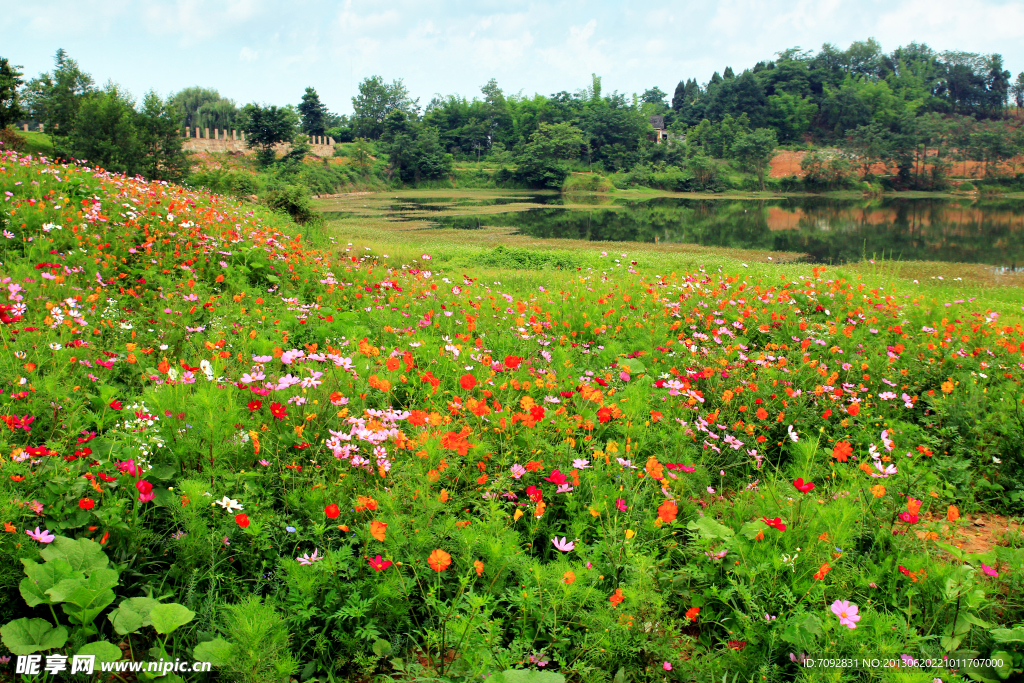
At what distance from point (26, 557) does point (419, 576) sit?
101 cm

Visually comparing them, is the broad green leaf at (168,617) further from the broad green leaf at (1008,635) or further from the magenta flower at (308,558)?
the broad green leaf at (1008,635)

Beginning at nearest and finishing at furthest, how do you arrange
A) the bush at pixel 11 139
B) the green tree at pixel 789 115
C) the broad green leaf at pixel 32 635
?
1. the broad green leaf at pixel 32 635
2. the bush at pixel 11 139
3. the green tree at pixel 789 115

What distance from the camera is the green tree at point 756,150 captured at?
1993 inches

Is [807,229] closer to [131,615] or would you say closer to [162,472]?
[162,472]

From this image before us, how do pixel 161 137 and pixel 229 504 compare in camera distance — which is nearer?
pixel 229 504

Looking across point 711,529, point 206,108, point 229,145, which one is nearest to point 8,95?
point 229,145

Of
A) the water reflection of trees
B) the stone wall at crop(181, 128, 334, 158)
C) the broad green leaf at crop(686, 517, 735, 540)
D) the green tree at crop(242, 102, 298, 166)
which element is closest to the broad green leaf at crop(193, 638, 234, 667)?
the broad green leaf at crop(686, 517, 735, 540)

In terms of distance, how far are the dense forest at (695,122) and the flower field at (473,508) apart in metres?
24.3

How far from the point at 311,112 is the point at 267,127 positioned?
23.3 meters

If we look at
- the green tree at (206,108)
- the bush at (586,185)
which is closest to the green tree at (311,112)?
the green tree at (206,108)

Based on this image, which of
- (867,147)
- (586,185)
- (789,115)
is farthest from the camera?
(789,115)

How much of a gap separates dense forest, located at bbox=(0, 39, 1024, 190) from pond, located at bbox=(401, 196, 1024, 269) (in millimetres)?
16189

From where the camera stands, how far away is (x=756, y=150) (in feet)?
168

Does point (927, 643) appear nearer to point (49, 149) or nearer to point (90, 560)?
point (90, 560)
